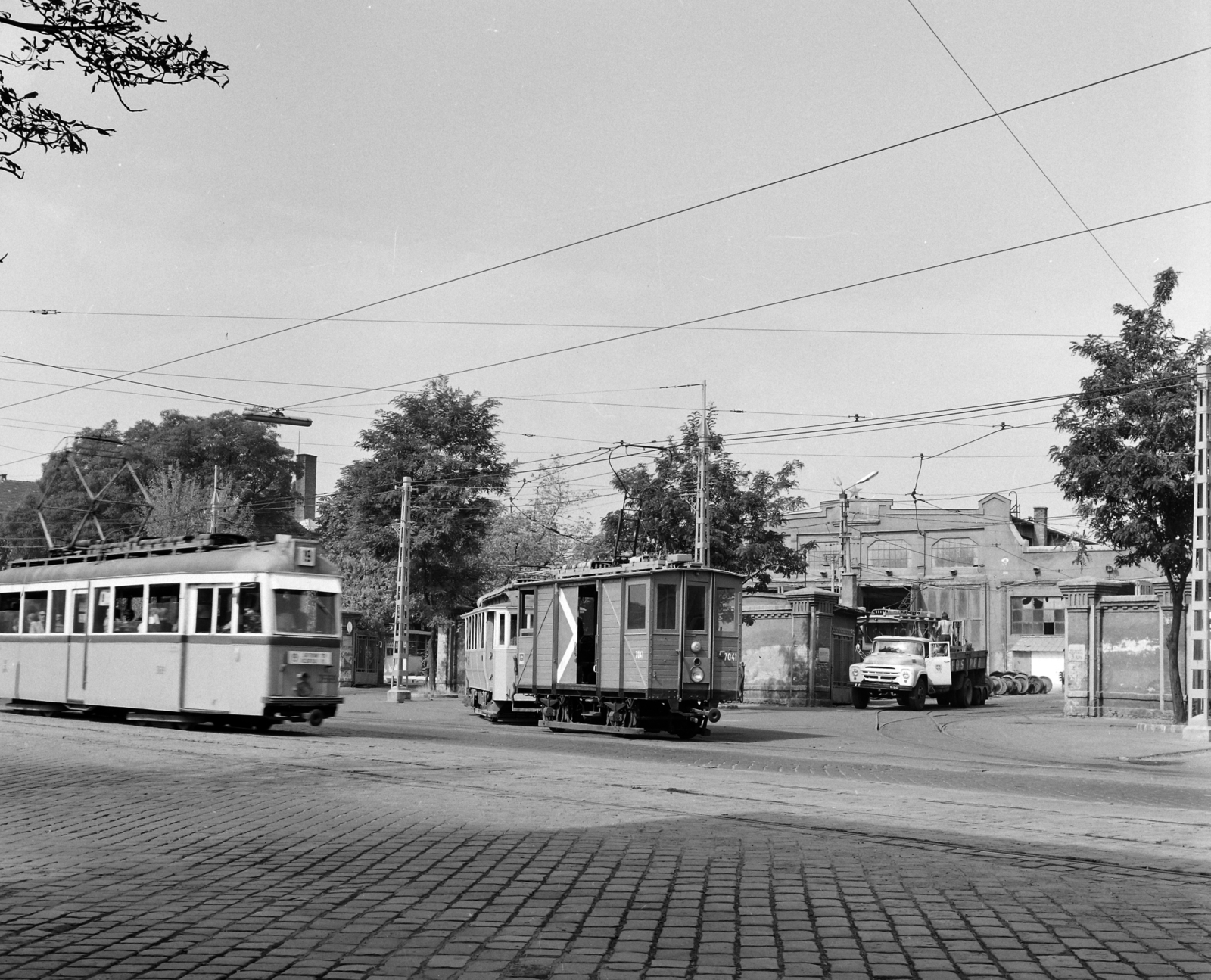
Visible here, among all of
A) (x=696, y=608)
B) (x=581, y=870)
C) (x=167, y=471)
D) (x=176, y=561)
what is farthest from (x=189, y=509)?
(x=581, y=870)

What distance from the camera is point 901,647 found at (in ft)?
133

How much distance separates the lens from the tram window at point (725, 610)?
23328mm

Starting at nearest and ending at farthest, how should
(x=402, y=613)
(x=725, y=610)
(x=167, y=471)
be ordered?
(x=725, y=610) < (x=402, y=613) < (x=167, y=471)

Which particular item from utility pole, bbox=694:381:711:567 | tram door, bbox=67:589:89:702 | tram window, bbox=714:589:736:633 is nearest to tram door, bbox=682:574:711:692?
tram window, bbox=714:589:736:633

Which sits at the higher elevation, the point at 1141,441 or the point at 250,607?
the point at 1141,441

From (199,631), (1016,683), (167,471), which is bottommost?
(1016,683)

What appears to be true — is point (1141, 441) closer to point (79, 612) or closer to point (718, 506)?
point (718, 506)

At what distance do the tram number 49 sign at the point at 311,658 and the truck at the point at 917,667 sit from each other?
74.9ft

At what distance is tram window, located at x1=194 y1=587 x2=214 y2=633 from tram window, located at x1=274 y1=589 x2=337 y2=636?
1.28 m

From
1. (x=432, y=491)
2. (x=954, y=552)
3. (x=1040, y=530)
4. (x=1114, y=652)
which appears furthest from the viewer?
(x=1040, y=530)

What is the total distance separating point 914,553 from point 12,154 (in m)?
71.4

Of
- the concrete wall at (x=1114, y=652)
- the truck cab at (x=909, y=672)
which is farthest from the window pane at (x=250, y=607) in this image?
the truck cab at (x=909, y=672)

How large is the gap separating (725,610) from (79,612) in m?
11.7

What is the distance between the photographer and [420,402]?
165 ft
